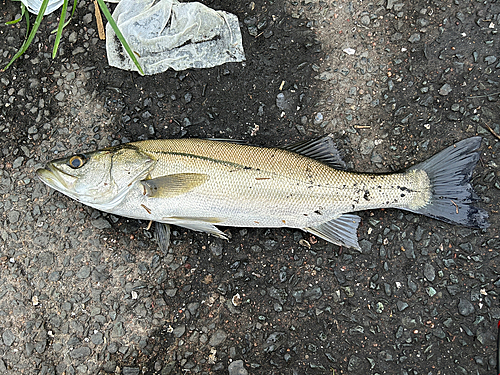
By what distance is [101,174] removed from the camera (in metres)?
2.99

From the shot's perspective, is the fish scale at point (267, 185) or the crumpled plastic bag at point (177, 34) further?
the crumpled plastic bag at point (177, 34)

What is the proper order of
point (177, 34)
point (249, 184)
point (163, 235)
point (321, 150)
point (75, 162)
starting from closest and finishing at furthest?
point (249, 184)
point (75, 162)
point (321, 150)
point (163, 235)
point (177, 34)

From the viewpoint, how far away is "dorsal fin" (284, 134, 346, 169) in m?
3.11

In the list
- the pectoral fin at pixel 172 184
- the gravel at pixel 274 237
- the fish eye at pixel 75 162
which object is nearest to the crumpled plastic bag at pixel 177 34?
the gravel at pixel 274 237

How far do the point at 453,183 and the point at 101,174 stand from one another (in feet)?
10.2

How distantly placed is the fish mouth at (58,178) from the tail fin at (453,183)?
3.12m

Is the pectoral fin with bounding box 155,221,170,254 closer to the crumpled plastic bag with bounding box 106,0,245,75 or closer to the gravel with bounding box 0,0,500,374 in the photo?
the gravel with bounding box 0,0,500,374

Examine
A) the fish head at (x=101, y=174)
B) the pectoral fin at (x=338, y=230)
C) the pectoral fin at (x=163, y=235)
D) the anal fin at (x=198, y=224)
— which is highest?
the fish head at (x=101, y=174)

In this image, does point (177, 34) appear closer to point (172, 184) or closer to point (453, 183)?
point (172, 184)

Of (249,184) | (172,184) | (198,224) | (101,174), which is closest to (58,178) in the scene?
(101,174)

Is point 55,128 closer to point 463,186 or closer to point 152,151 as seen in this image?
point 152,151

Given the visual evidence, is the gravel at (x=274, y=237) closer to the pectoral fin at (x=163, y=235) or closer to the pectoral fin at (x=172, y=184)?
the pectoral fin at (x=163, y=235)

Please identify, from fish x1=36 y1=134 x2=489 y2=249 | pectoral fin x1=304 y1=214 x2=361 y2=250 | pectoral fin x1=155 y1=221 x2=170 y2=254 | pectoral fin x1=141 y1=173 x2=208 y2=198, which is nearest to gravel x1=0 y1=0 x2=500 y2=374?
pectoral fin x1=155 y1=221 x2=170 y2=254

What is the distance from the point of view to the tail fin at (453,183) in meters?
2.94
